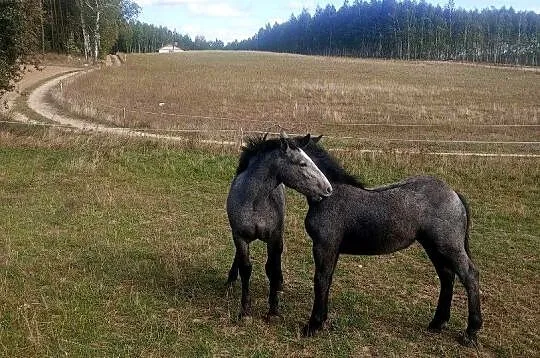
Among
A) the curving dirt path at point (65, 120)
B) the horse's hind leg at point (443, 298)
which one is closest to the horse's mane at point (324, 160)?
the horse's hind leg at point (443, 298)

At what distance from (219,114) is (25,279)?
2317cm

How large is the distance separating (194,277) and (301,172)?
9.59ft

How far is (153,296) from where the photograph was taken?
7.23m

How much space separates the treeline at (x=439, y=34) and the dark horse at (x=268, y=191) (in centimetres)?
11316

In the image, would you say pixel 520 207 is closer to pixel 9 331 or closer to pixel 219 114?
pixel 9 331

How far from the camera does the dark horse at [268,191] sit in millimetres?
6121

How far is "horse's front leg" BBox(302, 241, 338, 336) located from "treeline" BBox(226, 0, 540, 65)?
372 feet

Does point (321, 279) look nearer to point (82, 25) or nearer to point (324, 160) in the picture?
point (324, 160)

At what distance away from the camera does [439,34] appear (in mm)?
116312

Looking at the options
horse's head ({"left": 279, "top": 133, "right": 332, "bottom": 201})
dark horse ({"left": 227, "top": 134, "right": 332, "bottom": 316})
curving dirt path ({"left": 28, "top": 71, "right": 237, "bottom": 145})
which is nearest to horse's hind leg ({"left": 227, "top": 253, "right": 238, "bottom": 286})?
dark horse ({"left": 227, "top": 134, "right": 332, "bottom": 316})

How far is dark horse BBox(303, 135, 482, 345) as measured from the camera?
605 centimetres

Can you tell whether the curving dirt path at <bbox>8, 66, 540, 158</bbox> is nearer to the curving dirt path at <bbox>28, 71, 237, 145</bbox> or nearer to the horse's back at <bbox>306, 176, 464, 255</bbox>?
the curving dirt path at <bbox>28, 71, 237, 145</bbox>

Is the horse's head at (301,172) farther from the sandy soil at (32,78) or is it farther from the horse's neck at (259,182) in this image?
the sandy soil at (32,78)

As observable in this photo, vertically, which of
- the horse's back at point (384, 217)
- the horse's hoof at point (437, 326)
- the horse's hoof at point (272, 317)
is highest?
the horse's back at point (384, 217)
